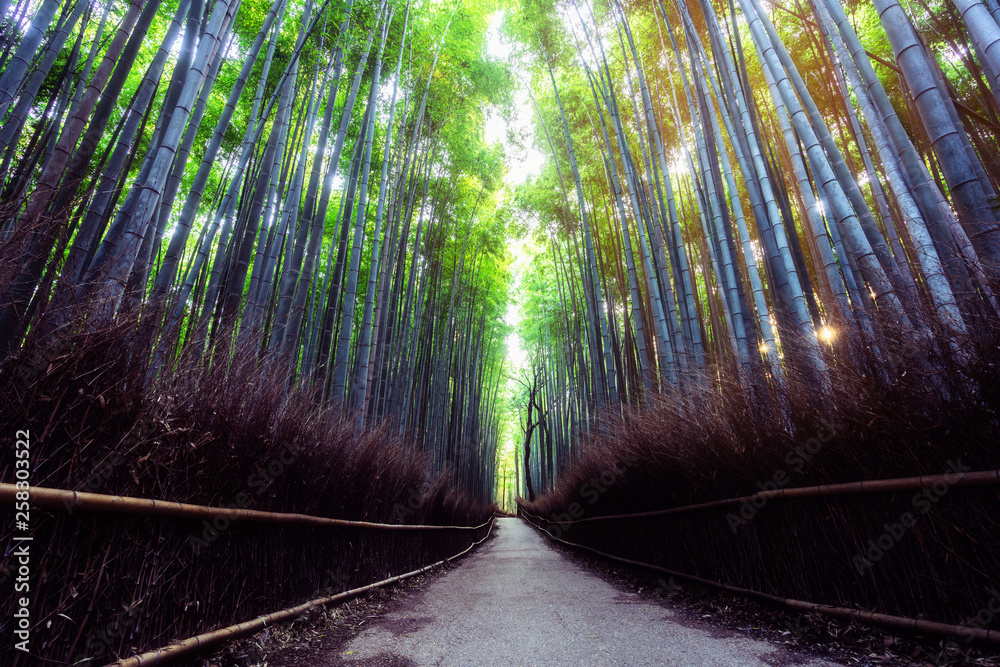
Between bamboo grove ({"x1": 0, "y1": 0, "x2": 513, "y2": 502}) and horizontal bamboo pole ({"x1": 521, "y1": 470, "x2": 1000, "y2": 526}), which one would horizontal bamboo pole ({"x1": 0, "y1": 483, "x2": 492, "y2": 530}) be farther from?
horizontal bamboo pole ({"x1": 521, "y1": 470, "x2": 1000, "y2": 526})

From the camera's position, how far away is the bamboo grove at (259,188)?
1.66 m

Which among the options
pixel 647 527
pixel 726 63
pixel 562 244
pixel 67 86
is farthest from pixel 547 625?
pixel 562 244

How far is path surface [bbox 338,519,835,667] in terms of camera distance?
164 centimetres

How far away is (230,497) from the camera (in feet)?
5.24

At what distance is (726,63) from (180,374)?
12.3 ft

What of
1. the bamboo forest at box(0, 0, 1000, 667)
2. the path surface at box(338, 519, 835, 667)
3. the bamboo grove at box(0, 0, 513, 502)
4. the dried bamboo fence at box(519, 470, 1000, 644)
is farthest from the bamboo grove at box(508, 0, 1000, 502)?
the bamboo grove at box(0, 0, 513, 502)

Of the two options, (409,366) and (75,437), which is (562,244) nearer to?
(409,366)

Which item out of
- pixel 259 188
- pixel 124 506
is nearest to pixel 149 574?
pixel 124 506

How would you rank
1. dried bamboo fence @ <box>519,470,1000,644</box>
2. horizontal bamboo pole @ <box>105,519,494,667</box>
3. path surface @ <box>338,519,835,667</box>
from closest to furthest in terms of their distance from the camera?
horizontal bamboo pole @ <box>105,519,494,667</box>
dried bamboo fence @ <box>519,470,1000,644</box>
path surface @ <box>338,519,835,667</box>

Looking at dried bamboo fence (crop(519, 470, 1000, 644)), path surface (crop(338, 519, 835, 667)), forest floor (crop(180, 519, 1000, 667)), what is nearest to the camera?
dried bamboo fence (crop(519, 470, 1000, 644))

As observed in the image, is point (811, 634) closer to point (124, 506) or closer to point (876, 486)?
point (876, 486)

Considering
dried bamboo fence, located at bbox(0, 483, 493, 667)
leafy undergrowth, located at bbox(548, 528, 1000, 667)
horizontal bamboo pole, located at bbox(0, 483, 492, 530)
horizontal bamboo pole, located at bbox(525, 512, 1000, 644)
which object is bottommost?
leafy undergrowth, located at bbox(548, 528, 1000, 667)

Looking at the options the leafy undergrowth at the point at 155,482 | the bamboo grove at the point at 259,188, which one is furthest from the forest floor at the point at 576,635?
the bamboo grove at the point at 259,188

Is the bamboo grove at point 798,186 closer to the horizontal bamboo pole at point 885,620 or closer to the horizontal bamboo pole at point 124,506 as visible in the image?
the horizontal bamboo pole at point 885,620
